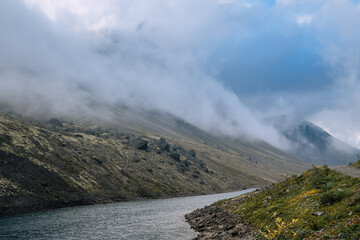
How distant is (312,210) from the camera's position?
3091 cm

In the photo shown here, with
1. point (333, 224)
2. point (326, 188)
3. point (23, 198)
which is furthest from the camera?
point (23, 198)

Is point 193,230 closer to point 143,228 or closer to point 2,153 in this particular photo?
point 143,228

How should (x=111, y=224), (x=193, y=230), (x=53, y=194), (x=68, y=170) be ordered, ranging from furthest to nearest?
(x=68, y=170), (x=53, y=194), (x=111, y=224), (x=193, y=230)

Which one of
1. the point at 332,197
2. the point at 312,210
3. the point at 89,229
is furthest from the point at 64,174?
the point at 332,197

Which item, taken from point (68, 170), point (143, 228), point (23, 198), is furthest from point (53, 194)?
point (143, 228)

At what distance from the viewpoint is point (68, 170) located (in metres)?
130

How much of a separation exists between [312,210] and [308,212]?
0.54 m

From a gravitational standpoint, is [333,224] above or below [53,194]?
above

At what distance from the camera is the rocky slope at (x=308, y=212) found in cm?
2281

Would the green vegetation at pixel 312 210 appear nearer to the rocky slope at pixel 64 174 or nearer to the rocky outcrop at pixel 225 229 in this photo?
the rocky outcrop at pixel 225 229

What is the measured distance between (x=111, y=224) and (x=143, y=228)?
11403mm

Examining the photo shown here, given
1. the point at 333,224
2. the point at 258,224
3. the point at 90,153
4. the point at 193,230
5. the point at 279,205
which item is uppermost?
the point at 333,224

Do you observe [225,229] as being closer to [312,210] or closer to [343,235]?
[312,210]

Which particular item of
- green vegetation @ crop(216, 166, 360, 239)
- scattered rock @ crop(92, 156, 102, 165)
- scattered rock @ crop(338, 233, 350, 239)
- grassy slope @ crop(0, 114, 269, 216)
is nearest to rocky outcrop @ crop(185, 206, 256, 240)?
green vegetation @ crop(216, 166, 360, 239)
